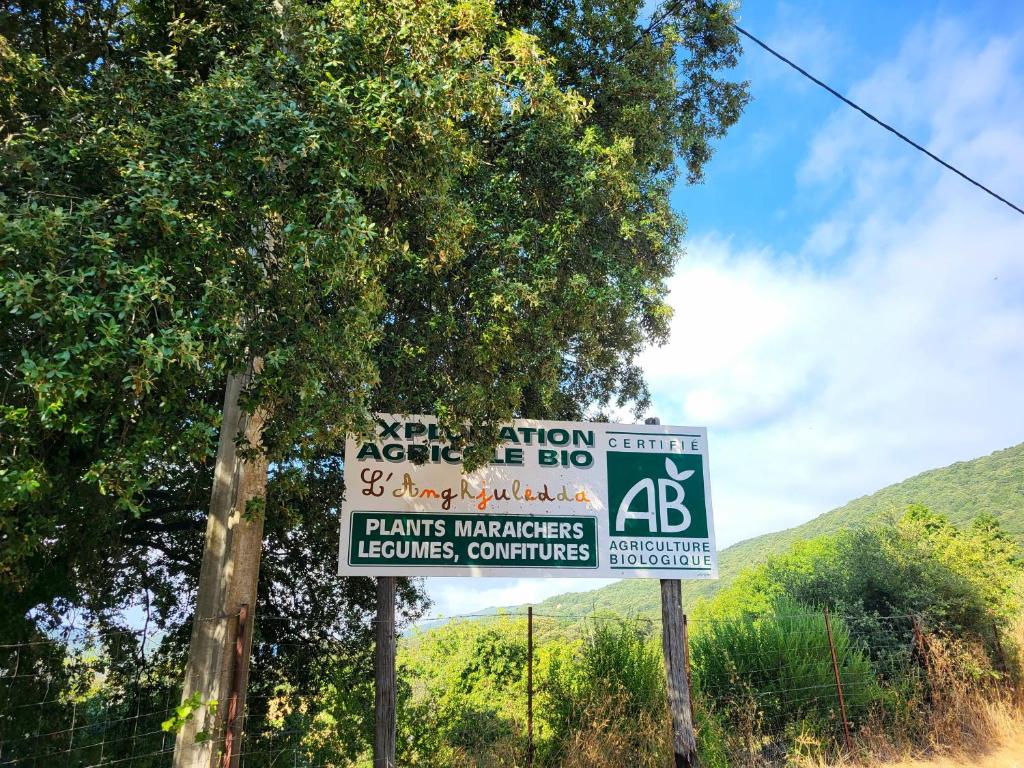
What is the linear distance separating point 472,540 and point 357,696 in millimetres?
3701

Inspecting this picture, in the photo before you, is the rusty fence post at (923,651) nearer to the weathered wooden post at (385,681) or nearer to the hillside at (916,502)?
the weathered wooden post at (385,681)

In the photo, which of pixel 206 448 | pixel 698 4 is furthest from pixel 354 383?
pixel 698 4

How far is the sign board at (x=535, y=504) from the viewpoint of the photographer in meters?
7.41

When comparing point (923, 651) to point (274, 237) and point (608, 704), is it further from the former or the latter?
point (274, 237)

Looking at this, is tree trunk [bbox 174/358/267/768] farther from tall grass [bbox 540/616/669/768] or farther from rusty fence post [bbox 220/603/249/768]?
tall grass [bbox 540/616/669/768]

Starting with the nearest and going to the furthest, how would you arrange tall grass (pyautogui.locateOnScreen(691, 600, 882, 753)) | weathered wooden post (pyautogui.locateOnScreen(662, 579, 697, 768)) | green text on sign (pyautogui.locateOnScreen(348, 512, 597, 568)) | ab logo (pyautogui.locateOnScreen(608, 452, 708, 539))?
green text on sign (pyautogui.locateOnScreen(348, 512, 597, 568)) → weathered wooden post (pyautogui.locateOnScreen(662, 579, 697, 768)) → ab logo (pyautogui.locateOnScreen(608, 452, 708, 539)) → tall grass (pyautogui.locateOnScreen(691, 600, 882, 753))

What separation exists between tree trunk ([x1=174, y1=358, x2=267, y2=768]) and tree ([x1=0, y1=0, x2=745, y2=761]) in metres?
0.07

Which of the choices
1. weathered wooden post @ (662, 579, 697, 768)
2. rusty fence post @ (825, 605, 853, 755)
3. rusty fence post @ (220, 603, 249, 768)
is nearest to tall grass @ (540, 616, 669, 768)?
weathered wooden post @ (662, 579, 697, 768)

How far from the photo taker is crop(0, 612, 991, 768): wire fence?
7902 millimetres

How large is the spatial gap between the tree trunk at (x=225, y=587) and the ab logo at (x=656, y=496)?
13.1 ft

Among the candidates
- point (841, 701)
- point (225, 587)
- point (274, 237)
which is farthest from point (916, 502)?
point (274, 237)

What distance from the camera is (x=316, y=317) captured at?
521 centimetres

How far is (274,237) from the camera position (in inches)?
213

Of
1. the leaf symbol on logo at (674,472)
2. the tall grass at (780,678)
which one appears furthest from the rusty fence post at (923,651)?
the leaf symbol on logo at (674,472)
